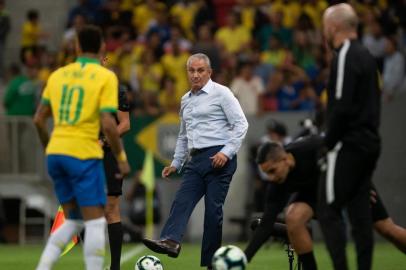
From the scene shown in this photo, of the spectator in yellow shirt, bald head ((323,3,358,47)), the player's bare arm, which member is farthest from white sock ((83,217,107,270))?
the spectator in yellow shirt

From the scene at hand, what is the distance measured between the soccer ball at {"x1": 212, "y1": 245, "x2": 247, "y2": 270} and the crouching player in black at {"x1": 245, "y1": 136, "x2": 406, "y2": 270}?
24 centimetres

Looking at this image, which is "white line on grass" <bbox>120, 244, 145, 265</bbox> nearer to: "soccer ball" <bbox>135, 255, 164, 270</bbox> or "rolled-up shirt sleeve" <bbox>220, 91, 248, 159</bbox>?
"soccer ball" <bbox>135, 255, 164, 270</bbox>

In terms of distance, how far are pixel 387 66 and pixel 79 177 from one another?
40.7ft

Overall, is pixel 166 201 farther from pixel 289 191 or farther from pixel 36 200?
pixel 289 191

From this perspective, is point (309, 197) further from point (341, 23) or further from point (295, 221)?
point (341, 23)

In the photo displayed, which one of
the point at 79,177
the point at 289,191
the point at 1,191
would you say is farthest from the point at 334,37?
the point at 1,191

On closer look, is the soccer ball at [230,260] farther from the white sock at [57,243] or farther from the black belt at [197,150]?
the black belt at [197,150]

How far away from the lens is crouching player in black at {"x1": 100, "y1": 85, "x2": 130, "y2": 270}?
11836 millimetres

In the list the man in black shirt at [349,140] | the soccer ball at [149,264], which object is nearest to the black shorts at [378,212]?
the man in black shirt at [349,140]

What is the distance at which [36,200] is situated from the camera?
2144cm

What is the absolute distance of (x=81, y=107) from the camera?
30.8ft

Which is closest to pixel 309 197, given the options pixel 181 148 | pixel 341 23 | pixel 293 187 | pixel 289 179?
pixel 293 187

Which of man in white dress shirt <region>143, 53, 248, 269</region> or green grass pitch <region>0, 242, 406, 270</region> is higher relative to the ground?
man in white dress shirt <region>143, 53, 248, 269</region>

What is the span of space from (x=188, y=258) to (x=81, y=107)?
670 centimetres
